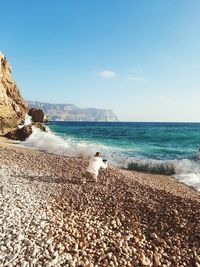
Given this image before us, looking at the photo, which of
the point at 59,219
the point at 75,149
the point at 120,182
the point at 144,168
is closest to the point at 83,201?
the point at 59,219

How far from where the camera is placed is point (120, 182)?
43.8ft

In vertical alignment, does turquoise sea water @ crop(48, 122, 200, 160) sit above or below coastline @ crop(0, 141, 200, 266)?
below

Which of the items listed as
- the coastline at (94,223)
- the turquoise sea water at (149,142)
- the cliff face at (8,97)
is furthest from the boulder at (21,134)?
the coastline at (94,223)

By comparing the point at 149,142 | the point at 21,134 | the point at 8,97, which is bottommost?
the point at 149,142

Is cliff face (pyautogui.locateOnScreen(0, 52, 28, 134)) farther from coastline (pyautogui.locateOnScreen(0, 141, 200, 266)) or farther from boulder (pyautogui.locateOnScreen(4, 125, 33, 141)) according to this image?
coastline (pyautogui.locateOnScreen(0, 141, 200, 266))

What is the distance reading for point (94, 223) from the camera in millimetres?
8281

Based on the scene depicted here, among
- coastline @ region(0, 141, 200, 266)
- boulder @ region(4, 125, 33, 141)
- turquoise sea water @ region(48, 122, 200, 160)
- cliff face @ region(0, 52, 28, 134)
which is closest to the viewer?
coastline @ region(0, 141, 200, 266)

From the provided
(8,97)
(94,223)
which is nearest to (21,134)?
(8,97)

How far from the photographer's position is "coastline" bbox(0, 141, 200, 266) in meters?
6.50

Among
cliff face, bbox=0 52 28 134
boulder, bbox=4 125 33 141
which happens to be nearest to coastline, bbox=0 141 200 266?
boulder, bbox=4 125 33 141

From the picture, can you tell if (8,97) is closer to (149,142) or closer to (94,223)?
(149,142)

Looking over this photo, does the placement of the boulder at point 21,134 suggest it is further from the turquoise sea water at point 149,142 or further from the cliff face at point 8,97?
the turquoise sea water at point 149,142

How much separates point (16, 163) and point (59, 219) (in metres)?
8.22

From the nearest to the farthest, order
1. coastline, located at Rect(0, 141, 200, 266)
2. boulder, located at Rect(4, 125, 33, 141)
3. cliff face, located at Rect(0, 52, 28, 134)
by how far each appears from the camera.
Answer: coastline, located at Rect(0, 141, 200, 266) < boulder, located at Rect(4, 125, 33, 141) < cliff face, located at Rect(0, 52, 28, 134)
